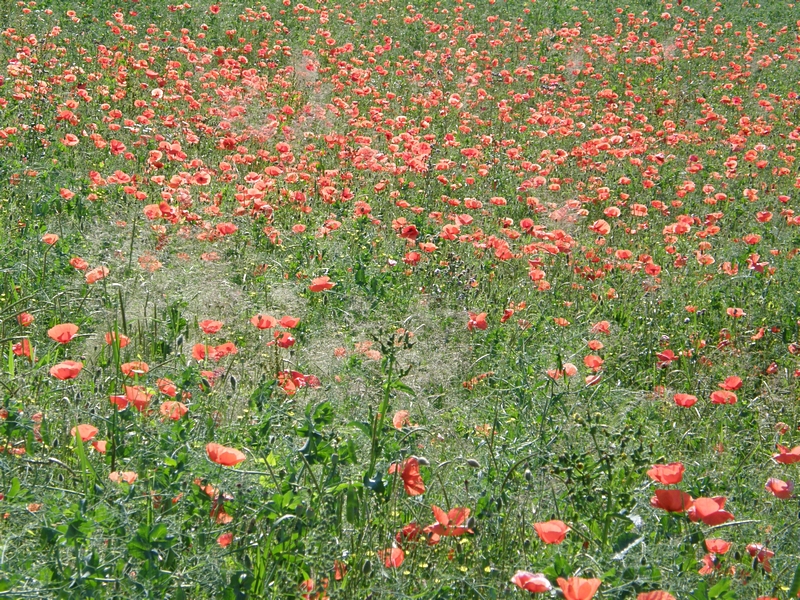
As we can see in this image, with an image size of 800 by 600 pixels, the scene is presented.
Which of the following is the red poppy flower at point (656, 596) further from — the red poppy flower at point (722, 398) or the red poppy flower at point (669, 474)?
the red poppy flower at point (722, 398)

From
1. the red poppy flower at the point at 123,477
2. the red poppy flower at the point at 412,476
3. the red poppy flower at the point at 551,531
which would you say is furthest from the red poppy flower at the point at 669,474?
the red poppy flower at the point at 123,477

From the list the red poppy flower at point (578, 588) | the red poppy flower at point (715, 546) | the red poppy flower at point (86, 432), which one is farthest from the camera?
the red poppy flower at point (86, 432)

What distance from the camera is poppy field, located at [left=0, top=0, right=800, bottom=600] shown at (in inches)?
86.4

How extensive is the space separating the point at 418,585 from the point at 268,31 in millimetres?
9501

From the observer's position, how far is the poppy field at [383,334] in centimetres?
220

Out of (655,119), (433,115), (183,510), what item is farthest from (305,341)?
(655,119)

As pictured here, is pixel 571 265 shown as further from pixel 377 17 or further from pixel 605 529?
pixel 377 17

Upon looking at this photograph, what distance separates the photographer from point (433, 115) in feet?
28.1

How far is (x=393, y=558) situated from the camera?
2162mm

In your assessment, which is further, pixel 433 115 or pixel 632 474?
pixel 433 115

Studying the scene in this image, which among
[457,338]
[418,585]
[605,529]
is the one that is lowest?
[457,338]

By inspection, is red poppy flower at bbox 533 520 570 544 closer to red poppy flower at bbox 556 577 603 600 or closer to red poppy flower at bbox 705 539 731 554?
red poppy flower at bbox 556 577 603 600

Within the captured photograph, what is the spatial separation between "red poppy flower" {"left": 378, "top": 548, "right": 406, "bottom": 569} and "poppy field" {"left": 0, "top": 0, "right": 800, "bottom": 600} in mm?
28

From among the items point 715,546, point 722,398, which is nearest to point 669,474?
point 715,546
